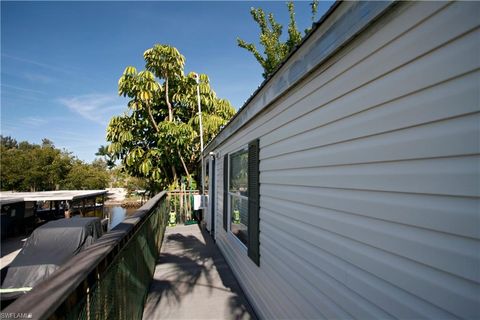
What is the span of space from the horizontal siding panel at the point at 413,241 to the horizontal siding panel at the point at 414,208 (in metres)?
0.03

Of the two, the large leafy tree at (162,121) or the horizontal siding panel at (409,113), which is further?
the large leafy tree at (162,121)

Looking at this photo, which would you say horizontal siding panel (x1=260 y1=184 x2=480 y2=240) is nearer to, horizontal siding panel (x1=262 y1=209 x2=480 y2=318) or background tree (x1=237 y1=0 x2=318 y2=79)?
horizontal siding panel (x1=262 y1=209 x2=480 y2=318)

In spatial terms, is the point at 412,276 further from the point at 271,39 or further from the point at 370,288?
the point at 271,39

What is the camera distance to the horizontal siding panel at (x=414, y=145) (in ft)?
3.67

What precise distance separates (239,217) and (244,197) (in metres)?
0.79

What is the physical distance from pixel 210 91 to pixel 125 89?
4.63 m

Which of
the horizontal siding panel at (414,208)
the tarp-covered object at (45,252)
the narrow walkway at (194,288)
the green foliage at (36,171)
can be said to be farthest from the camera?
the green foliage at (36,171)

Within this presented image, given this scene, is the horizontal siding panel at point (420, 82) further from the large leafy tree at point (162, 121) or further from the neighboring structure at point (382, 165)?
the large leafy tree at point (162, 121)

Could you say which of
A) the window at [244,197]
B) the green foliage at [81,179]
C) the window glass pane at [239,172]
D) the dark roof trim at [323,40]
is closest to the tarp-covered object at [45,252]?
the window at [244,197]

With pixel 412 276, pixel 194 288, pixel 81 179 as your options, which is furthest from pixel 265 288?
pixel 81 179

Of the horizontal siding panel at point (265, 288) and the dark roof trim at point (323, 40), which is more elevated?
the dark roof trim at point (323, 40)

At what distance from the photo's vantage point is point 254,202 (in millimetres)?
4109

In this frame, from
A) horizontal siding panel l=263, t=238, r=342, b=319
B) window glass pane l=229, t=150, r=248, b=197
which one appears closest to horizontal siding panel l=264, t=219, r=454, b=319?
horizontal siding panel l=263, t=238, r=342, b=319

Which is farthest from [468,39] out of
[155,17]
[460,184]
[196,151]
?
[196,151]
